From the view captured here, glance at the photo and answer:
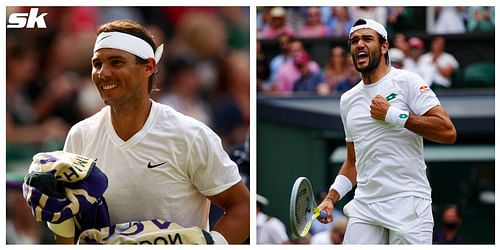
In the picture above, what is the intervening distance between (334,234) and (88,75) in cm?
204

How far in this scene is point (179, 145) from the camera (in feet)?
19.1

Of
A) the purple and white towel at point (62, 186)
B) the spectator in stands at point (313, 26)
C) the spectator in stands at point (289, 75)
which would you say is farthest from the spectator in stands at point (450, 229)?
the purple and white towel at point (62, 186)

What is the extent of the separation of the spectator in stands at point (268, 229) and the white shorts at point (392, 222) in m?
2.47

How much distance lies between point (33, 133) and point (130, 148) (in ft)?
7.81

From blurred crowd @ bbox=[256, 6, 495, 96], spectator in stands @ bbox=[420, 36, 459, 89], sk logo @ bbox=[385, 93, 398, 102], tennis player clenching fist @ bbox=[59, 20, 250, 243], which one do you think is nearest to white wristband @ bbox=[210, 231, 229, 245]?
tennis player clenching fist @ bbox=[59, 20, 250, 243]

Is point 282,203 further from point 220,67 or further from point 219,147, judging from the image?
point 219,147

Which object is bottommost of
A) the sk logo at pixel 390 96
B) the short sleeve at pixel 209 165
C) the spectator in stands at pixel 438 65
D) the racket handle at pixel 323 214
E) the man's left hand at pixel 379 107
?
the racket handle at pixel 323 214

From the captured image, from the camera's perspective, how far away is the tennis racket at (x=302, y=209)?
19.9 feet

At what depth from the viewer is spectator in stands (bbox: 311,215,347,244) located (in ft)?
28.9

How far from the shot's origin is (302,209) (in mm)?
6219

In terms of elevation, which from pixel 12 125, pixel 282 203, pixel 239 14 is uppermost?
pixel 239 14

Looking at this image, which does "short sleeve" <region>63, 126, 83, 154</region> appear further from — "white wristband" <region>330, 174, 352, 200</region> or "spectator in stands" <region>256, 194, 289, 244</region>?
"spectator in stands" <region>256, 194, 289, 244</region>

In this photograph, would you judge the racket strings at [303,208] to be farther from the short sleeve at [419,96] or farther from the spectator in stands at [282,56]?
the spectator in stands at [282,56]

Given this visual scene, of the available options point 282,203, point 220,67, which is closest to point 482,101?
point 282,203
